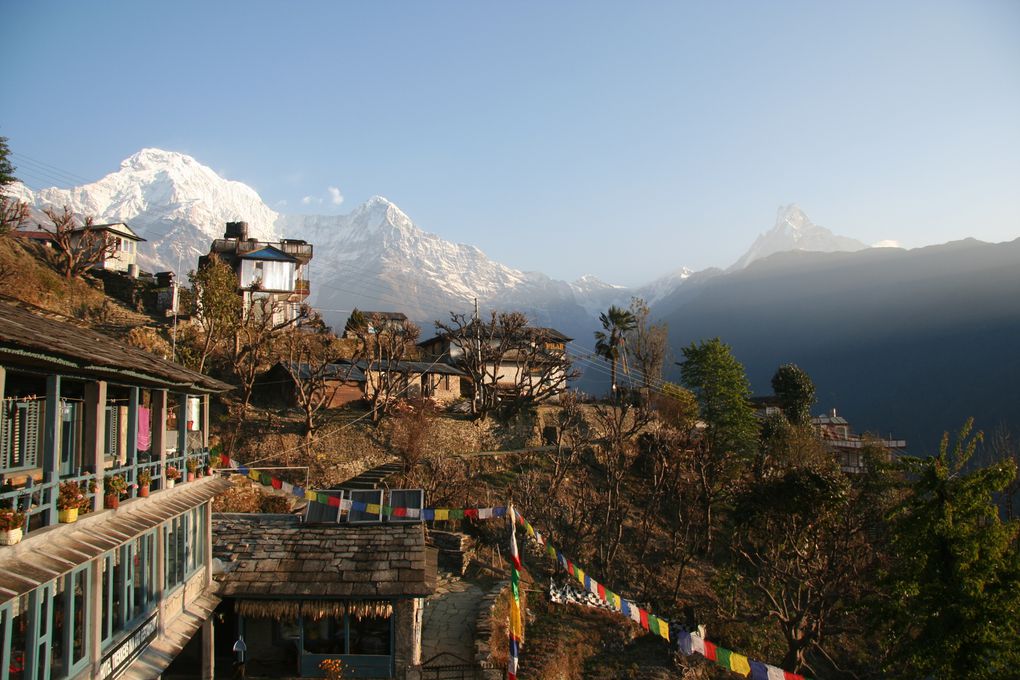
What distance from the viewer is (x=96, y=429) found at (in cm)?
1060

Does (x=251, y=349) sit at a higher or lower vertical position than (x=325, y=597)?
higher

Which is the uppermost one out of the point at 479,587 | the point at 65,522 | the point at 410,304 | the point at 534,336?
the point at 410,304

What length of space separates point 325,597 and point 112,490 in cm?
649

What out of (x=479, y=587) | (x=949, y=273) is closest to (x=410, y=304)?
(x=949, y=273)

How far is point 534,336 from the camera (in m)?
45.1

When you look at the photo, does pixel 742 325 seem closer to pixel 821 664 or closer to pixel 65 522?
pixel 821 664

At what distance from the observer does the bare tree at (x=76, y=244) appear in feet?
129

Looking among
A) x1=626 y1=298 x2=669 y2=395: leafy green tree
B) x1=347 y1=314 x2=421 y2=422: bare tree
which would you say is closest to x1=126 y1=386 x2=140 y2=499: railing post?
x1=347 y1=314 x2=421 y2=422: bare tree

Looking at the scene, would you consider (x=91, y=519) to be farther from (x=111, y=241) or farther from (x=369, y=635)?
(x=111, y=241)

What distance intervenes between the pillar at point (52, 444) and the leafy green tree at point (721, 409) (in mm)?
31468

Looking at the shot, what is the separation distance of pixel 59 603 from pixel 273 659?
8648mm

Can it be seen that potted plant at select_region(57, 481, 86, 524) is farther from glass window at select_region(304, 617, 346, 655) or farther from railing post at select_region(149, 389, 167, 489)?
glass window at select_region(304, 617, 346, 655)

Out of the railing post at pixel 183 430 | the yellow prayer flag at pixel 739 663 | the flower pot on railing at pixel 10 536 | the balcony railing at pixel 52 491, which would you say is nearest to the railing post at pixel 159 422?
the balcony railing at pixel 52 491

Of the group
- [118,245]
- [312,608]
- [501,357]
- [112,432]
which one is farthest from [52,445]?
[118,245]
